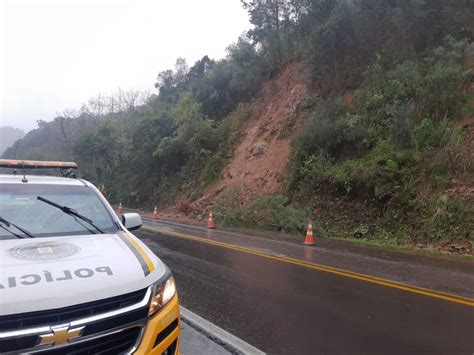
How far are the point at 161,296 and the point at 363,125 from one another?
15298 millimetres

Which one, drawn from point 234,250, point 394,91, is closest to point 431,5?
point 394,91

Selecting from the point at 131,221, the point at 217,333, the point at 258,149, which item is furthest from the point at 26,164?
the point at 258,149

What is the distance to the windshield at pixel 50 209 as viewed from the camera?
3.76m

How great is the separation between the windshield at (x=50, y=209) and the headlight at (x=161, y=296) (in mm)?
1161

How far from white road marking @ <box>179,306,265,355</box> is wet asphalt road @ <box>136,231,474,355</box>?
0.38 feet

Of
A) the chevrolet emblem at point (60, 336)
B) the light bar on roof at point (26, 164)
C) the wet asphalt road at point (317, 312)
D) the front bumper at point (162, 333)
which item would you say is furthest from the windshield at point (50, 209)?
the wet asphalt road at point (317, 312)

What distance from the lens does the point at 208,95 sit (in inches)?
1282

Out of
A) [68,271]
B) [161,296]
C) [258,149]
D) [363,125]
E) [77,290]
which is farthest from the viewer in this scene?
[258,149]

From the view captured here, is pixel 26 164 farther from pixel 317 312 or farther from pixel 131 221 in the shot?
pixel 317 312

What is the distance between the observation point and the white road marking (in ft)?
13.4

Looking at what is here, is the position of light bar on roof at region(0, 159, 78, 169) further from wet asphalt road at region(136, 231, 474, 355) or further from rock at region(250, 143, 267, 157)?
rock at region(250, 143, 267, 157)

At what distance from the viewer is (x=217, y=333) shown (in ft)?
14.9

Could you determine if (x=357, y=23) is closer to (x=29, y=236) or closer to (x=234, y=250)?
(x=234, y=250)

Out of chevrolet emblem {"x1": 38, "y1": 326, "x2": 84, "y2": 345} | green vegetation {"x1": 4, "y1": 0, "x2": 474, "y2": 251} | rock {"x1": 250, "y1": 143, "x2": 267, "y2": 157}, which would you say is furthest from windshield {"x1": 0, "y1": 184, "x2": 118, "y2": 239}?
rock {"x1": 250, "y1": 143, "x2": 267, "y2": 157}
